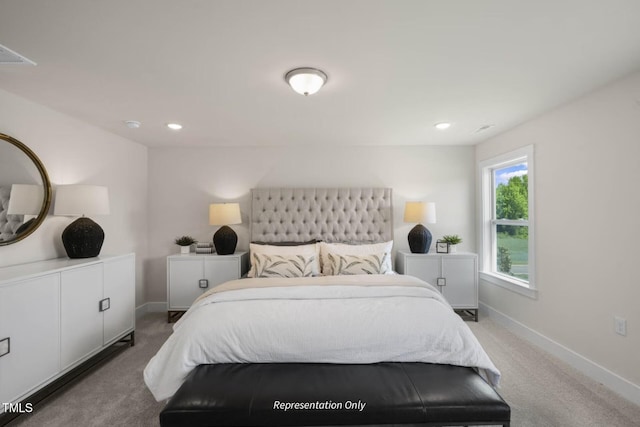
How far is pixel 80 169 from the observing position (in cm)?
291

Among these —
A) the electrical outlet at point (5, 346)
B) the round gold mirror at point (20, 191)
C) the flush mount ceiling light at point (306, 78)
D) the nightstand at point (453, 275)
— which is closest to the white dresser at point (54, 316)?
the electrical outlet at point (5, 346)

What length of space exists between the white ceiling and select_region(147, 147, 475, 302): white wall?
3.71 ft

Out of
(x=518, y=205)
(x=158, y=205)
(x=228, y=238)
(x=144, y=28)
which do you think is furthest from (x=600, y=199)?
(x=158, y=205)

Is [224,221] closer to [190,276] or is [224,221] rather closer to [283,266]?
[190,276]

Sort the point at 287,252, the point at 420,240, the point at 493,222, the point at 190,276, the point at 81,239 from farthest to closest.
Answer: the point at 493,222 < the point at 420,240 < the point at 190,276 < the point at 287,252 < the point at 81,239

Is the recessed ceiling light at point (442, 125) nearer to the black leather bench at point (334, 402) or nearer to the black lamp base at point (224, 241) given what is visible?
the black leather bench at point (334, 402)

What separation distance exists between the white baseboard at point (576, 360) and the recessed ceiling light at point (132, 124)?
4.60m

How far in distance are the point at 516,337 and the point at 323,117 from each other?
309 centimetres

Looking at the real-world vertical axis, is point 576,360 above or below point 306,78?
below

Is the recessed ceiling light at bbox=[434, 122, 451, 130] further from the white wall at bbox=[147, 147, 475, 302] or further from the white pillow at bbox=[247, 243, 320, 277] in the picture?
the white pillow at bbox=[247, 243, 320, 277]

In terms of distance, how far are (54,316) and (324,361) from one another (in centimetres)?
199

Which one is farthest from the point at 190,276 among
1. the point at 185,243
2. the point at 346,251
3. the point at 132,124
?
the point at 346,251

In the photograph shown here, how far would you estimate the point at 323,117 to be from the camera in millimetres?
2861

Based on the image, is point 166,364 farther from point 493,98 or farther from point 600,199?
point 600,199
